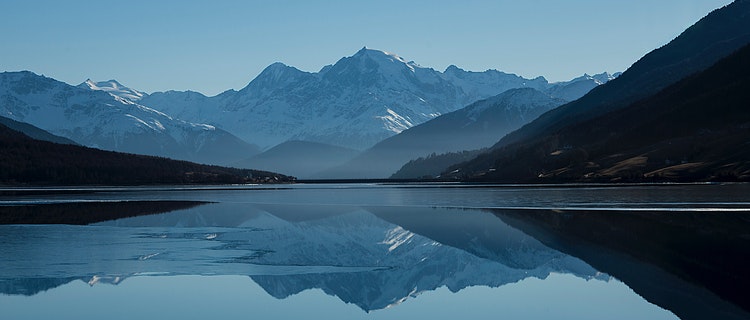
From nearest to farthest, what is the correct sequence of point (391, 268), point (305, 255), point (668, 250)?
1. point (391, 268)
2. point (668, 250)
3. point (305, 255)

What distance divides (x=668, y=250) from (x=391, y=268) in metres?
17.2

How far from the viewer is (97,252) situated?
5688 cm

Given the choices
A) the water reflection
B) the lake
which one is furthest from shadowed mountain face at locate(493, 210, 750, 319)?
the water reflection

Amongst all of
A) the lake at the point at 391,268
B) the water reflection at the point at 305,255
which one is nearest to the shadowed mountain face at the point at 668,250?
the lake at the point at 391,268

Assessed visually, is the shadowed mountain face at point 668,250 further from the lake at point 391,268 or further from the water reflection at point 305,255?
the water reflection at point 305,255

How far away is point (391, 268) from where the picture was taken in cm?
4984

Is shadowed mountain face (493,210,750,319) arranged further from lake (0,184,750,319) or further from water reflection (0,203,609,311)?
water reflection (0,203,609,311)

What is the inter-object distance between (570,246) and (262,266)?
69.6ft

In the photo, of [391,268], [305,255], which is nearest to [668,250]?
[391,268]

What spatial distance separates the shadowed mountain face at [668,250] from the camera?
1454 inches

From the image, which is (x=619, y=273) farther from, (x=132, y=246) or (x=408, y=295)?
(x=132, y=246)

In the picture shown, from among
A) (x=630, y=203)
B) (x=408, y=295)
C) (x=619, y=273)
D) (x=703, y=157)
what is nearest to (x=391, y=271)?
(x=408, y=295)

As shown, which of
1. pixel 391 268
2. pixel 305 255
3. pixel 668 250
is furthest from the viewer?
pixel 305 255

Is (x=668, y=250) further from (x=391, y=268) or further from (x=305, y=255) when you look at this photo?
(x=305, y=255)
